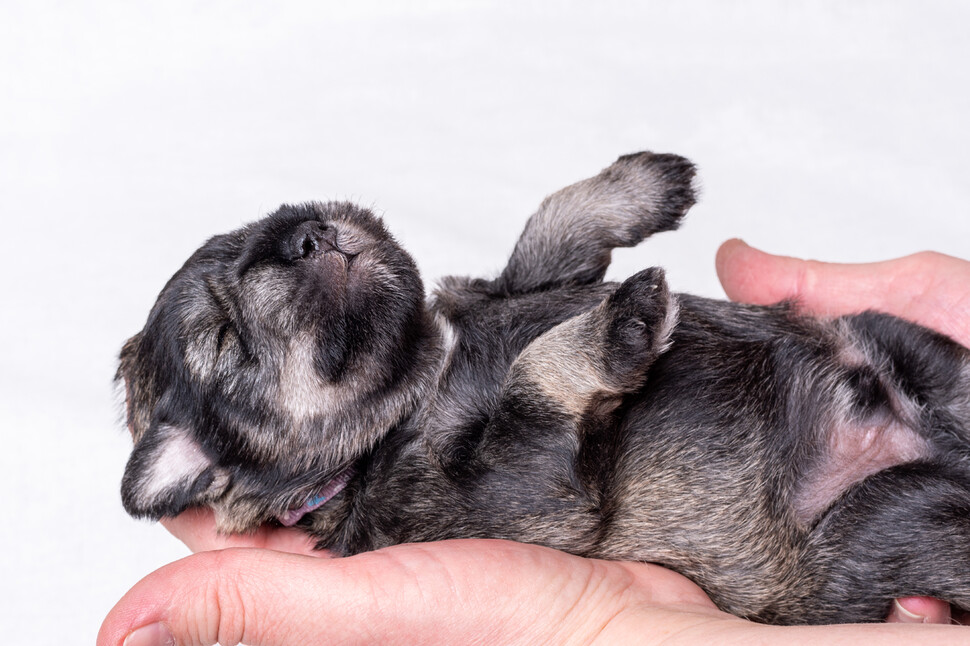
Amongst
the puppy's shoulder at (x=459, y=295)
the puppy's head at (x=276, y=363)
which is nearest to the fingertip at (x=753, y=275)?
the puppy's shoulder at (x=459, y=295)

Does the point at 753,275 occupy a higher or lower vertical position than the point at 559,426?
higher

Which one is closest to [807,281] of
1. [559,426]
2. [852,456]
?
[852,456]

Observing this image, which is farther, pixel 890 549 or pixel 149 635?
pixel 890 549

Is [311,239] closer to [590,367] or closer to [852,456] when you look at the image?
[590,367]

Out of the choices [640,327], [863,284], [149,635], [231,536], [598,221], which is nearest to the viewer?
[149,635]

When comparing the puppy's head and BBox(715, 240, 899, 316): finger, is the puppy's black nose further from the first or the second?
BBox(715, 240, 899, 316): finger

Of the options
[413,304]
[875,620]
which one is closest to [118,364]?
[413,304]
